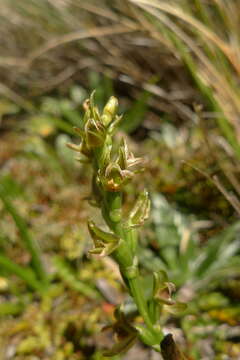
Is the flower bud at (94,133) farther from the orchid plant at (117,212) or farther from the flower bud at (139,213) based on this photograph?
the flower bud at (139,213)

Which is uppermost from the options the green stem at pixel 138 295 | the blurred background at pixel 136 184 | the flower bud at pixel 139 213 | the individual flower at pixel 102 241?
the flower bud at pixel 139 213

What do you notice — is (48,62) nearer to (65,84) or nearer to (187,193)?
(65,84)

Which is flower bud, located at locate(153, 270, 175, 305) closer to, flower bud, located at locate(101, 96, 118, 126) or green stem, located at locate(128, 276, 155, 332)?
green stem, located at locate(128, 276, 155, 332)

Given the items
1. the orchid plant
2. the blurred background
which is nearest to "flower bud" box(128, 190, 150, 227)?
the orchid plant

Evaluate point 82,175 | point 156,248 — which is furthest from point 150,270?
point 82,175

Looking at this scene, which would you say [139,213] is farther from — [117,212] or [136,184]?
[136,184]

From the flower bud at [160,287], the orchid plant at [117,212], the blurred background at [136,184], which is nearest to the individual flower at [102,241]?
the orchid plant at [117,212]
